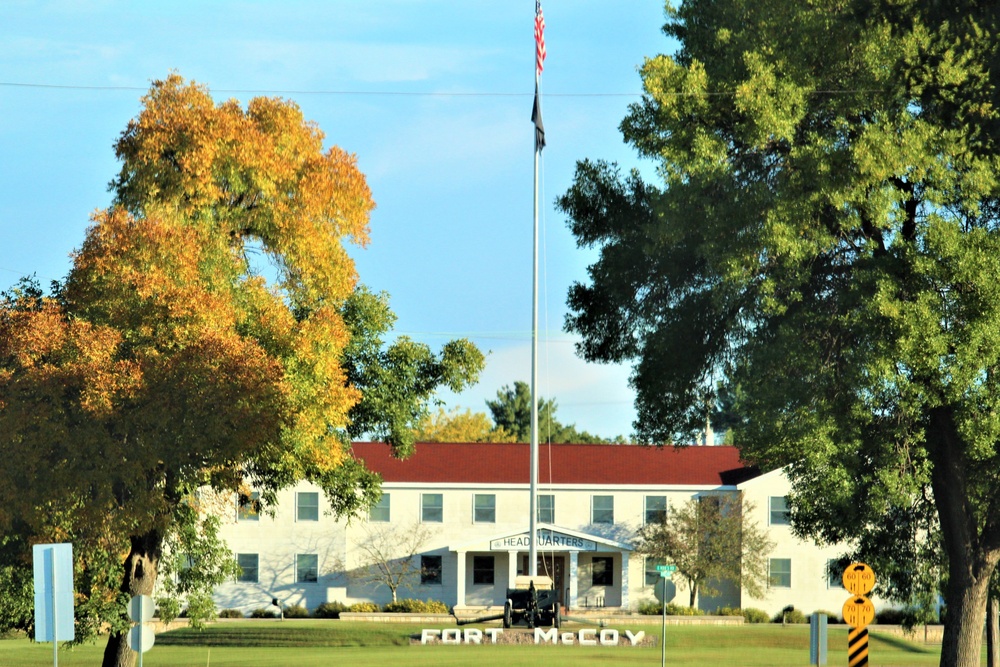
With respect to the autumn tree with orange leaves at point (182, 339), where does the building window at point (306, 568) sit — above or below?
below

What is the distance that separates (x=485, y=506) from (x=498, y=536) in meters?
2.88

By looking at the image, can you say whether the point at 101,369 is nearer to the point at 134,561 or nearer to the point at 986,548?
the point at 134,561

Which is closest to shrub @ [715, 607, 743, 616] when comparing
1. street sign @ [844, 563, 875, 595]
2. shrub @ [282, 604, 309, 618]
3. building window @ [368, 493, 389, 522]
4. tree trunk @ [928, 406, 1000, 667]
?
building window @ [368, 493, 389, 522]

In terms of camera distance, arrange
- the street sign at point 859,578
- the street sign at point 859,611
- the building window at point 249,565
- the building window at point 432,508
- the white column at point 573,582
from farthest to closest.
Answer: the building window at point 432,508 → the building window at point 249,565 → the white column at point 573,582 → the street sign at point 859,611 → the street sign at point 859,578

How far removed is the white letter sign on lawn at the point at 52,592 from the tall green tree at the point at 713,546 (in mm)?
44288

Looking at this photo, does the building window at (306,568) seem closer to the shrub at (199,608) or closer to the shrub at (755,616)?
the shrub at (755,616)

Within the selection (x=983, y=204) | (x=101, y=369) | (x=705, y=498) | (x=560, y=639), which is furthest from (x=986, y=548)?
(x=705, y=498)

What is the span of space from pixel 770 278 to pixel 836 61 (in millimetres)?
3563

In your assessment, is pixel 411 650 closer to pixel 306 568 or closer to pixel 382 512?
pixel 382 512

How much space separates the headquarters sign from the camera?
59.5m

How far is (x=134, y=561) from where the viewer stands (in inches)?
997

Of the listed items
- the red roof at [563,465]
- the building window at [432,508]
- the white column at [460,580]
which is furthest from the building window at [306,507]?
the white column at [460,580]

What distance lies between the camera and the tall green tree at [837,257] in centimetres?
1972

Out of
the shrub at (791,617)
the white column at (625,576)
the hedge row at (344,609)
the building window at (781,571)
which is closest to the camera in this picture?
the hedge row at (344,609)
